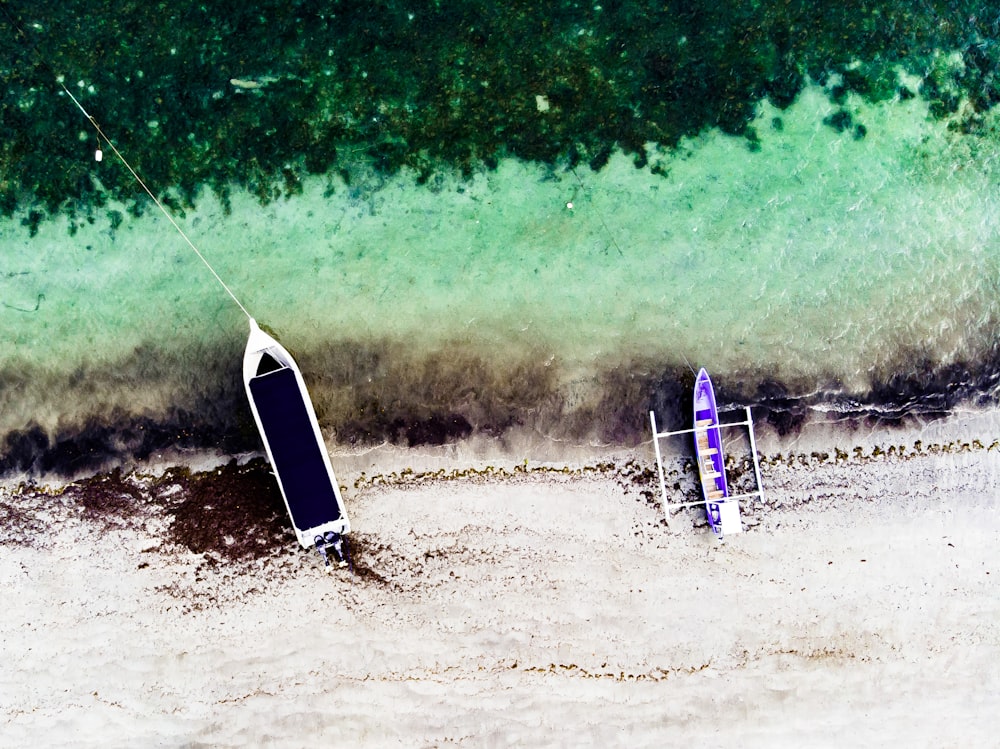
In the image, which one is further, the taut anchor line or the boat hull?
the taut anchor line

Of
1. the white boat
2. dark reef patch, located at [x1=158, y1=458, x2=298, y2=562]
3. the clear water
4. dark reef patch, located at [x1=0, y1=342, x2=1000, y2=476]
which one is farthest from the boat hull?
dark reef patch, located at [x1=158, y1=458, x2=298, y2=562]

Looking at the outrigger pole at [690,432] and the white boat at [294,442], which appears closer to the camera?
the white boat at [294,442]

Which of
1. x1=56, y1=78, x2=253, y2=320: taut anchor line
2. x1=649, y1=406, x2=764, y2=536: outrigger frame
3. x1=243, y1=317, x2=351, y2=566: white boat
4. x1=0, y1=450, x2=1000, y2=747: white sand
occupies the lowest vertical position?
x1=0, y1=450, x2=1000, y2=747: white sand

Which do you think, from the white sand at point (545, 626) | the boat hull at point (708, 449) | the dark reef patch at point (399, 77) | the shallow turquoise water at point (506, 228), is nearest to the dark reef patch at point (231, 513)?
the white sand at point (545, 626)

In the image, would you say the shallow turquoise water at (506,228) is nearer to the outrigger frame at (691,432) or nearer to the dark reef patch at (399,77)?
the dark reef patch at (399,77)

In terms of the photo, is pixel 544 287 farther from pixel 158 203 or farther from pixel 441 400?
pixel 158 203

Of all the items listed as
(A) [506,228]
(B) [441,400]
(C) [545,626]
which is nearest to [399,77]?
(A) [506,228]

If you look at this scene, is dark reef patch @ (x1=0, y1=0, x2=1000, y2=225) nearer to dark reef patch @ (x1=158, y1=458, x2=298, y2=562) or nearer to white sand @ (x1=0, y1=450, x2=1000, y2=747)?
dark reef patch @ (x1=158, y1=458, x2=298, y2=562)
